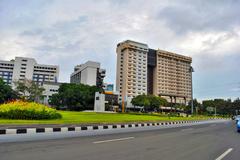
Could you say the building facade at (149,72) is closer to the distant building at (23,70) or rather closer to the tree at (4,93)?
the distant building at (23,70)

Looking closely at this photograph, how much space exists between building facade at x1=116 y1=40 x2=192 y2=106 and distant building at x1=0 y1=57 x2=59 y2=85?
4473 cm

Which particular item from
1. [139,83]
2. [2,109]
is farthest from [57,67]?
[2,109]

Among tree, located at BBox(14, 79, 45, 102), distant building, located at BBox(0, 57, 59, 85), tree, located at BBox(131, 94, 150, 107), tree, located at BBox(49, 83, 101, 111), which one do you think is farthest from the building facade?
tree, located at BBox(14, 79, 45, 102)

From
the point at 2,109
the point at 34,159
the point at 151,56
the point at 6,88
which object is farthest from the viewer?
the point at 151,56

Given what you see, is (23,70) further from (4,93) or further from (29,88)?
(4,93)

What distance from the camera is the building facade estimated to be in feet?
467

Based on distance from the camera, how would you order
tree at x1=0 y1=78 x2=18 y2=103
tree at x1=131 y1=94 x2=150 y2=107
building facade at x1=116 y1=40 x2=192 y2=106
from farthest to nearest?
building facade at x1=116 y1=40 x2=192 y2=106
tree at x1=131 y1=94 x2=150 y2=107
tree at x1=0 y1=78 x2=18 y2=103

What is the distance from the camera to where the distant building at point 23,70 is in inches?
5605

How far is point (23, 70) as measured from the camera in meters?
144

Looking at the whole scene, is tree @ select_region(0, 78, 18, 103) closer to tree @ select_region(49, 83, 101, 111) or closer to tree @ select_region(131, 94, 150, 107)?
tree @ select_region(49, 83, 101, 111)

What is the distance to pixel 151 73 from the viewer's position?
158625 mm

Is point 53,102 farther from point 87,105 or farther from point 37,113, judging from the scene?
point 37,113

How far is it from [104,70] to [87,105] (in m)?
71.4

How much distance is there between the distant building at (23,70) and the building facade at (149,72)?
147 feet
